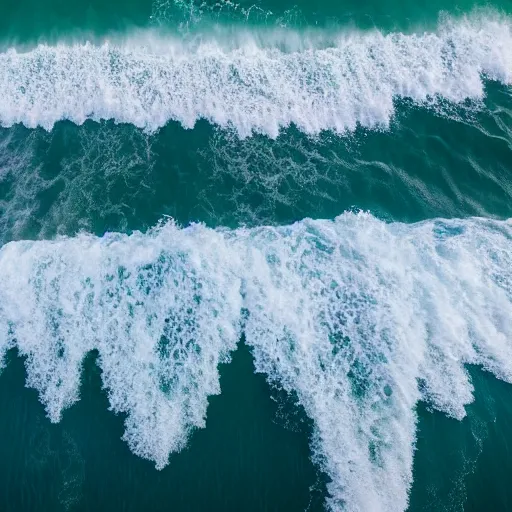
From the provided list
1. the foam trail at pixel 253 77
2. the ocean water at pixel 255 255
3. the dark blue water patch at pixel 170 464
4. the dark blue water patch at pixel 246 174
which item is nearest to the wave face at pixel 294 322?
the ocean water at pixel 255 255

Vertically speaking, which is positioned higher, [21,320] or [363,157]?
[363,157]

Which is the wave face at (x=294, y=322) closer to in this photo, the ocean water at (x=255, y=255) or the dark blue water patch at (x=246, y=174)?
the ocean water at (x=255, y=255)

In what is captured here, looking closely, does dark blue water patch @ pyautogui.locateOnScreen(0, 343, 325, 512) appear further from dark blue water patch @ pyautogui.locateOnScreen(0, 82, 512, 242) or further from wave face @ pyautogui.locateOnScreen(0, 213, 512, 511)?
dark blue water patch @ pyautogui.locateOnScreen(0, 82, 512, 242)

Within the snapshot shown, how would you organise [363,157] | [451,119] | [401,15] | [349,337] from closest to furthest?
1. [349,337]
2. [363,157]
3. [451,119]
4. [401,15]

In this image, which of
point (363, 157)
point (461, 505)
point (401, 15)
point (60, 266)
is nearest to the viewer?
point (461, 505)

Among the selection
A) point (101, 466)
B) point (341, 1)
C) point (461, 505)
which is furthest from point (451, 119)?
point (101, 466)

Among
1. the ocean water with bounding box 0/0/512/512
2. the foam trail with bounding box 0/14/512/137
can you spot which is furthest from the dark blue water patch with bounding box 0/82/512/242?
the foam trail with bounding box 0/14/512/137

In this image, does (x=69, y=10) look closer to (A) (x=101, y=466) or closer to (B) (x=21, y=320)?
(B) (x=21, y=320)

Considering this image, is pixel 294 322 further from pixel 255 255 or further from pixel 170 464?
pixel 170 464
